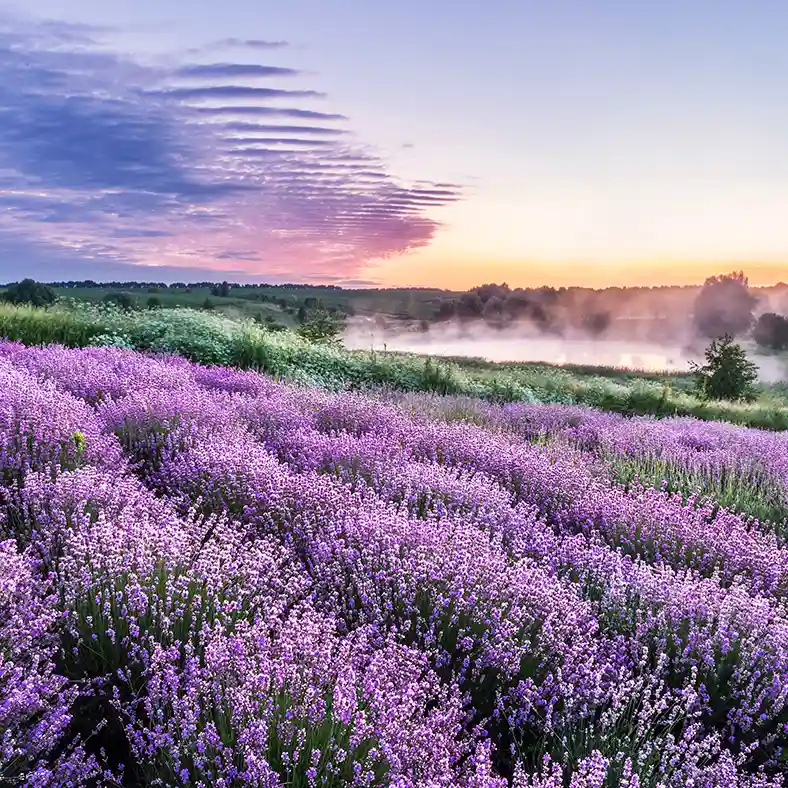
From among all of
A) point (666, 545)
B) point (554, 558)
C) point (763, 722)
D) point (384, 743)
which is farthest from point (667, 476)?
point (384, 743)

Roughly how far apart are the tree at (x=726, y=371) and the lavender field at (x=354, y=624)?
1513 cm

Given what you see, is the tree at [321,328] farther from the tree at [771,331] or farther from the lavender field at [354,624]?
the tree at [771,331]

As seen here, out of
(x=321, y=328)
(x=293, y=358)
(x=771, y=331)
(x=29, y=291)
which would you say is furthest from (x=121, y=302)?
(x=771, y=331)

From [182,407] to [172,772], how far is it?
148 inches

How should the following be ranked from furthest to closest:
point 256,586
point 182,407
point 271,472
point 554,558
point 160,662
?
point 182,407 < point 271,472 < point 554,558 < point 256,586 < point 160,662

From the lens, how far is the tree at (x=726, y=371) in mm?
19438

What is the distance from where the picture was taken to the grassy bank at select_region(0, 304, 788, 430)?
37.6 ft

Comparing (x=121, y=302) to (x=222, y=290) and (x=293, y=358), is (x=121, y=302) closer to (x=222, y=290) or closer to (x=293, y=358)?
(x=293, y=358)

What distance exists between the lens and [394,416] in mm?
6750

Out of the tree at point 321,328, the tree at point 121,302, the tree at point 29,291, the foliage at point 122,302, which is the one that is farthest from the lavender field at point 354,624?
the tree at point 29,291

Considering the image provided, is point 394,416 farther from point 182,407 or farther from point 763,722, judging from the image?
point 763,722

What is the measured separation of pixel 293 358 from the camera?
40.6 ft

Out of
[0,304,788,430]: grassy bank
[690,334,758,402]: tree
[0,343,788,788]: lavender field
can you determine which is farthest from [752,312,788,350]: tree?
[0,343,788,788]: lavender field

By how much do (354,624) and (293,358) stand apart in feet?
31.9
